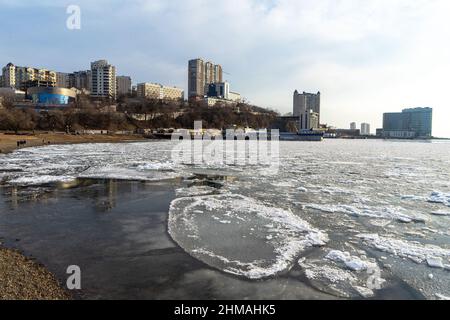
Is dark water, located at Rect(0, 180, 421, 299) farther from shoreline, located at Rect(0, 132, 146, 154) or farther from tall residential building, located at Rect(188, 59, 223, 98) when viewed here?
tall residential building, located at Rect(188, 59, 223, 98)

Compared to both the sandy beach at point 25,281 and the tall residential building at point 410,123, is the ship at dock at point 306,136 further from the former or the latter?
the sandy beach at point 25,281

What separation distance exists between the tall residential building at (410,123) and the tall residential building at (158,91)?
346 feet

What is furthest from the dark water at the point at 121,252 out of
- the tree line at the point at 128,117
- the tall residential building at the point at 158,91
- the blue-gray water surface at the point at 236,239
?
the tall residential building at the point at 158,91

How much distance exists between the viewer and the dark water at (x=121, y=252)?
4.18 metres

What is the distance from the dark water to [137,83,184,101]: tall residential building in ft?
436

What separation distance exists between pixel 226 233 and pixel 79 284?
3.11 m

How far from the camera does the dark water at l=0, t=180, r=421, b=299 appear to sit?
4.18 metres

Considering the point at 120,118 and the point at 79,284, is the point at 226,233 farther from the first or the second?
the point at 120,118

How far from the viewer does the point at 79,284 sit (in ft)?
14.0

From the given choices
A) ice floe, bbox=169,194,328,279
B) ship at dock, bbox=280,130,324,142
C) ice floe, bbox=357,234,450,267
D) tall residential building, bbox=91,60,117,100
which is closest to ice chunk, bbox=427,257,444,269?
ice floe, bbox=357,234,450,267

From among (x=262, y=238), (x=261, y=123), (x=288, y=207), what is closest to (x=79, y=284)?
(x=262, y=238)

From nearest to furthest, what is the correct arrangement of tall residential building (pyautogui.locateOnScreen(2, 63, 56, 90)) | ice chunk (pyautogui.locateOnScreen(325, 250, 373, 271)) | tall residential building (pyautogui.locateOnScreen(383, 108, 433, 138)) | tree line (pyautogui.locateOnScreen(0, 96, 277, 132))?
ice chunk (pyautogui.locateOnScreen(325, 250, 373, 271)) < tree line (pyautogui.locateOnScreen(0, 96, 277, 132)) < tall residential building (pyautogui.locateOnScreen(2, 63, 56, 90)) < tall residential building (pyautogui.locateOnScreen(383, 108, 433, 138))

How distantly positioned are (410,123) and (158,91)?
122m

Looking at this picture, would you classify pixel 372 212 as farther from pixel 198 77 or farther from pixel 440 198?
pixel 198 77
